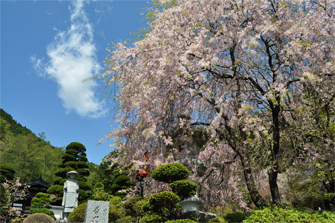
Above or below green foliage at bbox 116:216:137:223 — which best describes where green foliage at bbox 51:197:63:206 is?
above

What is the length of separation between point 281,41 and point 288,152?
3.74m

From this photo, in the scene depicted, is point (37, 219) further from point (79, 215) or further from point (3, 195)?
point (3, 195)

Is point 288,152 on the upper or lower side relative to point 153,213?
upper

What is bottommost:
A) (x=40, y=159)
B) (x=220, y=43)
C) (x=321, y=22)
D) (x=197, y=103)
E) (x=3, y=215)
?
(x=3, y=215)

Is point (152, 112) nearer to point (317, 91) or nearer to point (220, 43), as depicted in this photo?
point (220, 43)

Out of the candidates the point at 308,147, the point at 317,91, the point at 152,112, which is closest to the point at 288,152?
the point at 308,147

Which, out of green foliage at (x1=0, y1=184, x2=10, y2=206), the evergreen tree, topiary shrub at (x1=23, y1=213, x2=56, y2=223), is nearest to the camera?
topiary shrub at (x1=23, y1=213, x2=56, y2=223)

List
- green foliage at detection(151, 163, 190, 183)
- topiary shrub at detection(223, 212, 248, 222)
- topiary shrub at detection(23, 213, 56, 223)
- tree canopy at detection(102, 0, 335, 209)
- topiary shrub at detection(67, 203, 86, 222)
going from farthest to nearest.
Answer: topiary shrub at detection(67, 203, 86, 222) < topiary shrub at detection(223, 212, 248, 222) < topiary shrub at detection(23, 213, 56, 223) < green foliage at detection(151, 163, 190, 183) < tree canopy at detection(102, 0, 335, 209)

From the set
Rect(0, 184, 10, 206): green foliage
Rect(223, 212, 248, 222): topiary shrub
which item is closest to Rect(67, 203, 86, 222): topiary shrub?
Rect(0, 184, 10, 206): green foliage

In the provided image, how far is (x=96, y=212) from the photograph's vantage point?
718 centimetres

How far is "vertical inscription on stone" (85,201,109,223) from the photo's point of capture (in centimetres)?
708

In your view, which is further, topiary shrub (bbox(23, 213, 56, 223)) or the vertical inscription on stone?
topiary shrub (bbox(23, 213, 56, 223))

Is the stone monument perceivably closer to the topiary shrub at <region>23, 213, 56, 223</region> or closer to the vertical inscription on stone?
the topiary shrub at <region>23, 213, 56, 223</region>

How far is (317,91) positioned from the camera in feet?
24.6
